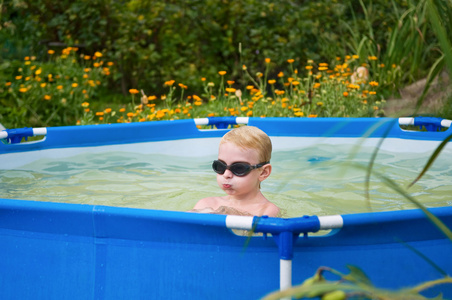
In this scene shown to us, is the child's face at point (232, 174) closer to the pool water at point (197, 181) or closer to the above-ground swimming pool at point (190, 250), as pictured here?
the pool water at point (197, 181)

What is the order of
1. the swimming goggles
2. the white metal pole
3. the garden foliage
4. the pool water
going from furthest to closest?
the garden foliage, the pool water, the swimming goggles, the white metal pole

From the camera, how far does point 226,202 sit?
120 inches

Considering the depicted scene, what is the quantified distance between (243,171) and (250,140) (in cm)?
17

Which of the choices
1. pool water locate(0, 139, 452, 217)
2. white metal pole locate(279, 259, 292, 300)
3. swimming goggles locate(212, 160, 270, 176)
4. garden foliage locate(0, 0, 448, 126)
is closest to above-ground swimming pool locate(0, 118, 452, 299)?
white metal pole locate(279, 259, 292, 300)

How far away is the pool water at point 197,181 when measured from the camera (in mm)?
3535

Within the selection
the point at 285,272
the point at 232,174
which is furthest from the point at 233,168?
the point at 285,272

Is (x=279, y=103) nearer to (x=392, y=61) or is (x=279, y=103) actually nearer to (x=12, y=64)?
(x=392, y=61)

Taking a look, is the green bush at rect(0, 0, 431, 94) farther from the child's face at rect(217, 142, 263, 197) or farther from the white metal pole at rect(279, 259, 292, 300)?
the white metal pole at rect(279, 259, 292, 300)

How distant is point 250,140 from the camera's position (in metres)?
2.94

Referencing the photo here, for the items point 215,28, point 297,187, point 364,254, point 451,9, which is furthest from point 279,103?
point 451,9

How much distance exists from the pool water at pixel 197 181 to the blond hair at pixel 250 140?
0.35 meters

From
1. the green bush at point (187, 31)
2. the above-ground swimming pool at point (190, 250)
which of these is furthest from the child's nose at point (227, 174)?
the green bush at point (187, 31)

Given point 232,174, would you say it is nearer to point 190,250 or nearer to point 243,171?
point 243,171

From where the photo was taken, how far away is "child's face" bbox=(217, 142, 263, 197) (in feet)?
9.51
